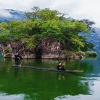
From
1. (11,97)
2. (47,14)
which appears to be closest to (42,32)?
(47,14)

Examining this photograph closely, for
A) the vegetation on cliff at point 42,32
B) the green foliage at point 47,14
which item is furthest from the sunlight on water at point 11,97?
the green foliage at point 47,14

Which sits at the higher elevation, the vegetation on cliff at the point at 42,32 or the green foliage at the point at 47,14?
the green foliage at the point at 47,14

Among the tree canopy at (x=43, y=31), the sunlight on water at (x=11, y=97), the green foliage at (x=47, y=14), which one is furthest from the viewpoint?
the green foliage at (x=47, y=14)

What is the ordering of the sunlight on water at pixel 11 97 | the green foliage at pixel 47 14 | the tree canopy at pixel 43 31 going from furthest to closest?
the green foliage at pixel 47 14, the tree canopy at pixel 43 31, the sunlight on water at pixel 11 97

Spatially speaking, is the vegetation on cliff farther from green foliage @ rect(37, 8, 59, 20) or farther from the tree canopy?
green foliage @ rect(37, 8, 59, 20)

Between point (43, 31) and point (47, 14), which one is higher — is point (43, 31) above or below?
below

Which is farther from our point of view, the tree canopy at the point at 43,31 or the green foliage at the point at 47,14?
the green foliage at the point at 47,14

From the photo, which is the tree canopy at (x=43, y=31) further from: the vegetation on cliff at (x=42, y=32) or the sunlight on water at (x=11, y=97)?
the sunlight on water at (x=11, y=97)

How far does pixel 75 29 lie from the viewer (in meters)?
59.9

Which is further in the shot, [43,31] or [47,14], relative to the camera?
[47,14]

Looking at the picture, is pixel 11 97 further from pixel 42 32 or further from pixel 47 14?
pixel 47 14

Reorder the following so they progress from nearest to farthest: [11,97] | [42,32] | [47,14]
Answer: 1. [11,97]
2. [42,32]
3. [47,14]

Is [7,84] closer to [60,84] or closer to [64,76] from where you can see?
[60,84]

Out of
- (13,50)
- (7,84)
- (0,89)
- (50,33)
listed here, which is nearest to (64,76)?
(7,84)
